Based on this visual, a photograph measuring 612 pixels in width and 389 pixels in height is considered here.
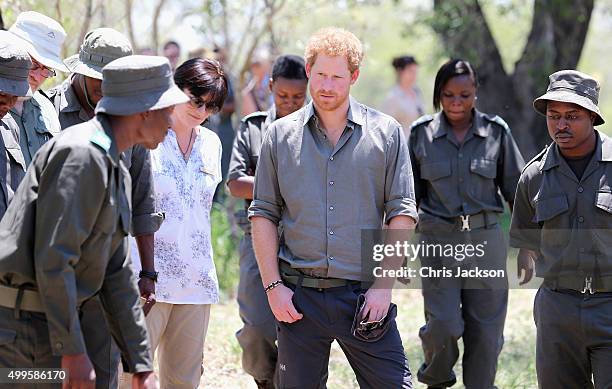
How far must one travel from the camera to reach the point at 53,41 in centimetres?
585

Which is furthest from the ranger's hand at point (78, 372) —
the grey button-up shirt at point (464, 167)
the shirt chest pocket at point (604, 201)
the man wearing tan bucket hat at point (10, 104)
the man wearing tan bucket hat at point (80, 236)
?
the grey button-up shirt at point (464, 167)

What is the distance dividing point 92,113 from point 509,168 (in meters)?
3.05

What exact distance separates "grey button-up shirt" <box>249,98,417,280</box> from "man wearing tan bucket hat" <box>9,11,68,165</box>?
1.17 metres

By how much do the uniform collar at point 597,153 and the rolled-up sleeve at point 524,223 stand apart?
8.5 inches

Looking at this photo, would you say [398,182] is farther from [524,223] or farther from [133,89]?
[133,89]

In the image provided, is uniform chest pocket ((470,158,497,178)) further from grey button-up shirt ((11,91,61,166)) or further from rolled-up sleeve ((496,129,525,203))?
grey button-up shirt ((11,91,61,166))

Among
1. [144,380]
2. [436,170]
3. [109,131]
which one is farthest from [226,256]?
[109,131]

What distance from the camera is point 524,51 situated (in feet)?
46.4

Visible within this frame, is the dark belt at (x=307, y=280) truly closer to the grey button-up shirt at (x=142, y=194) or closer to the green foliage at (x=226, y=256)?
the grey button-up shirt at (x=142, y=194)

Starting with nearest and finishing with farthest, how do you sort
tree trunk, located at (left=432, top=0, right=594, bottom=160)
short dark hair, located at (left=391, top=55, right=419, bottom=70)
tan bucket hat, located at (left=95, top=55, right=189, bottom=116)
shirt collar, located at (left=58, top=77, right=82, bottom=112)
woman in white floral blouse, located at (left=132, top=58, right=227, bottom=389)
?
tan bucket hat, located at (left=95, top=55, right=189, bottom=116), shirt collar, located at (left=58, top=77, right=82, bottom=112), woman in white floral blouse, located at (left=132, top=58, right=227, bottom=389), short dark hair, located at (left=391, top=55, right=419, bottom=70), tree trunk, located at (left=432, top=0, right=594, bottom=160)

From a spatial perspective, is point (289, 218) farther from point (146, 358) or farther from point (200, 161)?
point (146, 358)

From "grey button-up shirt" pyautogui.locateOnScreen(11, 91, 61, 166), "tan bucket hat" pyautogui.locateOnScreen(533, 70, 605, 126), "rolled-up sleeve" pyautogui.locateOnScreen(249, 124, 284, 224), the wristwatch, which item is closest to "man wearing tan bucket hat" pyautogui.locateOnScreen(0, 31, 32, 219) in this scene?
"grey button-up shirt" pyautogui.locateOnScreen(11, 91, 61, 166)

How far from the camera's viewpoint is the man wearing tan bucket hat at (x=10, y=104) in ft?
16.2

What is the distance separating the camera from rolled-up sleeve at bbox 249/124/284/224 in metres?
5.27
